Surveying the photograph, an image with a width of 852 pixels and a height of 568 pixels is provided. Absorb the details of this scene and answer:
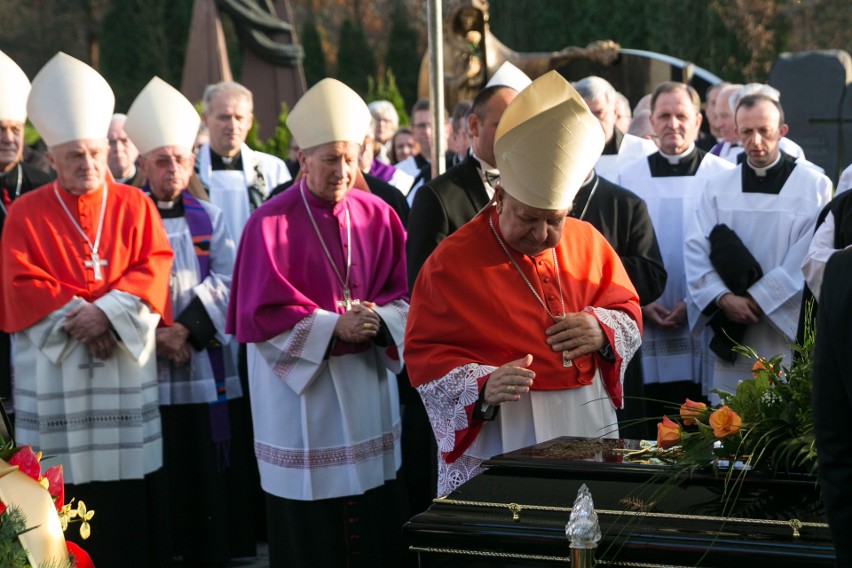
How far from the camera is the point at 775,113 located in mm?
7113

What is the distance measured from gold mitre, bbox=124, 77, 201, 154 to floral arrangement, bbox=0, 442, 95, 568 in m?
3.94

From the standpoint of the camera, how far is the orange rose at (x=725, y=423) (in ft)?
10.7

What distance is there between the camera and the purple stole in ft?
22.7

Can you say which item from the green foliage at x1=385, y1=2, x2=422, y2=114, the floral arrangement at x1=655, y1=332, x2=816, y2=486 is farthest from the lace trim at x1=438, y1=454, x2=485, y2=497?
the green foliage at x1=385, y1=2, x2=422, y2=114

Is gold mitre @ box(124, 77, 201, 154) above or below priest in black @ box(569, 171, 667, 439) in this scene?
above

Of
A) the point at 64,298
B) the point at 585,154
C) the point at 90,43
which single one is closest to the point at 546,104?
the point at 585,154

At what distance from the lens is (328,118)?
5.83 metres

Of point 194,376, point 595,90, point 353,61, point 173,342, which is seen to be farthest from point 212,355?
point 353,61

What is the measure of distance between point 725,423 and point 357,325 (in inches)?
101

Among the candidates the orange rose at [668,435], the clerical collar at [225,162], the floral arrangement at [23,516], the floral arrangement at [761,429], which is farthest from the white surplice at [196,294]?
the floral arrangement at [761,429]

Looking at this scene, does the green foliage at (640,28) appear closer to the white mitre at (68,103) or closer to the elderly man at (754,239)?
the elderly man at (754,239)

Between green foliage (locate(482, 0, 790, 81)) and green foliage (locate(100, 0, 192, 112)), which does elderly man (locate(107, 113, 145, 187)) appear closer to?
green foliage (locate(482, 0, 790, 81))

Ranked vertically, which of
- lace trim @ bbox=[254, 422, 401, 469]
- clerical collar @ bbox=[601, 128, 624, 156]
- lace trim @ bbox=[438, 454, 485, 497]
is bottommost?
lace trim @ bbox=[254, 422, 401, 469]

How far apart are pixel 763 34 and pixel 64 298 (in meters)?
20.1
